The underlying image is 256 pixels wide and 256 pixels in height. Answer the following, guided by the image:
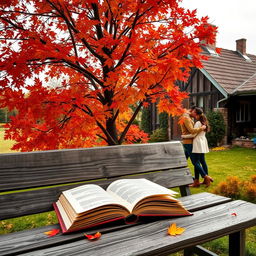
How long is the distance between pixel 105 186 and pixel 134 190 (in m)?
0.44

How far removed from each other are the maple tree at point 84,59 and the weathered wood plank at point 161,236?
1605 mm

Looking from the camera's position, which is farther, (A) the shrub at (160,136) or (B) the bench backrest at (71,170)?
(A) the shrub at (160,136)

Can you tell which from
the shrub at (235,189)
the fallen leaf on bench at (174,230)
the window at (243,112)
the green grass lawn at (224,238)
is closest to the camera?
the fallen leaf on bench at (174,230)

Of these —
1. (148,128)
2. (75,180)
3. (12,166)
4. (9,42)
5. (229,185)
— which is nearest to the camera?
(12,166)

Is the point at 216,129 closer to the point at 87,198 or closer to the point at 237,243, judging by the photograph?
the point at 237,243

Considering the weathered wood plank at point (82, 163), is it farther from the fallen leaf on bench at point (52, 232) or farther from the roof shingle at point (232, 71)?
the roof shingle at point (232, 71)

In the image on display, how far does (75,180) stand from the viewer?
177 centimetres

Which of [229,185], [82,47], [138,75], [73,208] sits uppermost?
[82,47]

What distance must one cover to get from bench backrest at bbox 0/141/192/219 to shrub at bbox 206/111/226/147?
10015mm

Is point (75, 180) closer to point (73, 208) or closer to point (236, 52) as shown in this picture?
point (73, 208)

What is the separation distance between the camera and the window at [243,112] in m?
12.7

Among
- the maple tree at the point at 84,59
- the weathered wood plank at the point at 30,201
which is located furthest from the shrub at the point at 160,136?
the weathered wood plank at the point at 30,201

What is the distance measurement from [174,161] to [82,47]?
7.89ft

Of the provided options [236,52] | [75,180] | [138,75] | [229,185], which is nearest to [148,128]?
[236,52]
